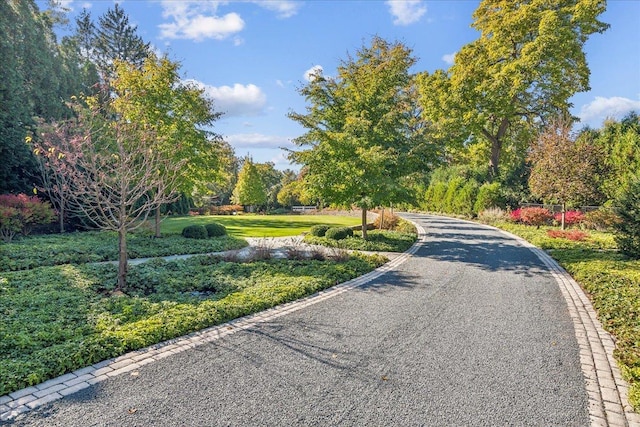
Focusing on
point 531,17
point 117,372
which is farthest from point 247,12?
point 531,17

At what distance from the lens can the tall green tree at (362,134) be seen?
41.4 ft

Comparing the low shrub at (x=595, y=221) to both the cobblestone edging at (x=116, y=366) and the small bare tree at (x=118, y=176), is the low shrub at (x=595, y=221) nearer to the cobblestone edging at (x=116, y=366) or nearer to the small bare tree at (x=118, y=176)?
the cobblestone edging at (x=116, y=366)

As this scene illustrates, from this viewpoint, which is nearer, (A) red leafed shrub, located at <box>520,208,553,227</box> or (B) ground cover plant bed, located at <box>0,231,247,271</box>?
(B) ground cover plant bed, located at <box>0,231,247,271</box>

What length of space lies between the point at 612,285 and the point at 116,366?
8.99 meters

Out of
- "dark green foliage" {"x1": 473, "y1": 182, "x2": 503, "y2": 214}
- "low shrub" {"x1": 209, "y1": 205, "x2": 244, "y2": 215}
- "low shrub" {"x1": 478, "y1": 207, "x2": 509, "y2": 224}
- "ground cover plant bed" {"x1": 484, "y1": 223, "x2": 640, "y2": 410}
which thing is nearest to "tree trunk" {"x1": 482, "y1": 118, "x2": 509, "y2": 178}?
"dark green foliage" {"x1": 473, "y1": 182, "x2": 503, "y2": 214}

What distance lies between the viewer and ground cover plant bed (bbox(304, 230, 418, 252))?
12.5 m

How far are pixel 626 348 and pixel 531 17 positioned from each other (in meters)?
24.0

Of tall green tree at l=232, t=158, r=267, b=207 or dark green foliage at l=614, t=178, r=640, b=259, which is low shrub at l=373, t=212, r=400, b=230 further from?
tall green tree at l=232, t=158, r=267, b=207

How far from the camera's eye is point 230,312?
584 centimetres

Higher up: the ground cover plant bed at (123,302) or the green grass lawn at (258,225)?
the green grass lawn at (258,225)

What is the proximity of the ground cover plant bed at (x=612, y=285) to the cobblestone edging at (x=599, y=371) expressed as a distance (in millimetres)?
93

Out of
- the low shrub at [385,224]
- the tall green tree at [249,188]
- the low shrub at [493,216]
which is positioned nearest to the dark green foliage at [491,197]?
the low shrub at [493,216]

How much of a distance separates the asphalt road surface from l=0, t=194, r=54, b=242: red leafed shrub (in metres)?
11.5

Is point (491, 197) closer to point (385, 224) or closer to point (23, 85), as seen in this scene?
point (385, 224)
